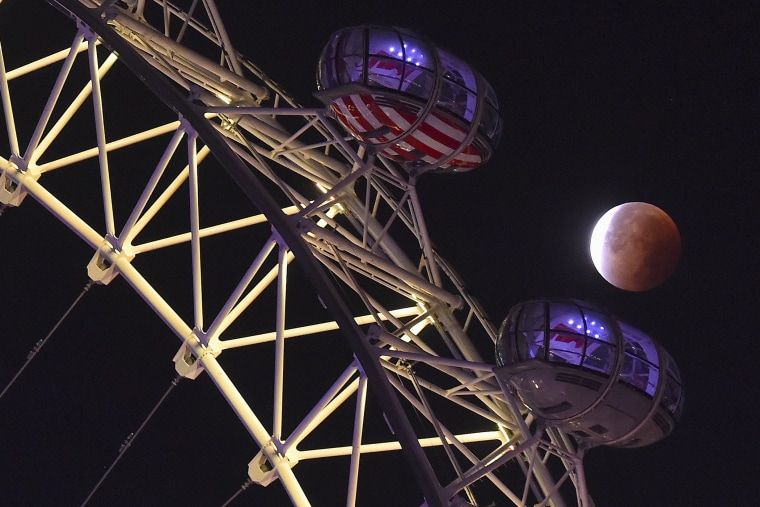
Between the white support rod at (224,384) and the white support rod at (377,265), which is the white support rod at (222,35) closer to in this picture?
the white support rod at (377,265)

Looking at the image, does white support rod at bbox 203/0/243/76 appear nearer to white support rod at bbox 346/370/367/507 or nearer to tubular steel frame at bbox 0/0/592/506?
tubular steel frame at bbox 0/0/592/506

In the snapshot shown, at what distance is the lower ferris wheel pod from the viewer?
14.7 meters

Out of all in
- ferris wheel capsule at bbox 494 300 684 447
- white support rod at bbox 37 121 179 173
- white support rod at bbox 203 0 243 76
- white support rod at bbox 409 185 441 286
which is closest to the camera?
ferris wheel capsule at bbox 494 300 684 447

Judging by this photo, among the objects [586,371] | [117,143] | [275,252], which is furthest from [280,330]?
[275,252]

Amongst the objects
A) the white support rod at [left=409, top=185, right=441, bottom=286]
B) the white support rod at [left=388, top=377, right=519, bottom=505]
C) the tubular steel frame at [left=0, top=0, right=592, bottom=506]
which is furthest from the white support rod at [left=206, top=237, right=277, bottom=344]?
the white support rod at [left=388, top=377, right=519, bottom=505]

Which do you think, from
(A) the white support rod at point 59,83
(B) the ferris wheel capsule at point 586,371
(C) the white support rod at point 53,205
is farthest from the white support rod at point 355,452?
(A) the white support rod at point 59,83

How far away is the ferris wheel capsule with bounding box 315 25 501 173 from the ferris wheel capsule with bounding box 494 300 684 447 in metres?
2.41

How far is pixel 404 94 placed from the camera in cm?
1405

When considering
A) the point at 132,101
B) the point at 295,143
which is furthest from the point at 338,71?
the point at 132,101

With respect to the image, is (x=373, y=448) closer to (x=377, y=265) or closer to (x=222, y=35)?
(x=377, y=265)

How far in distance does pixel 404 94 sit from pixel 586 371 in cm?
407

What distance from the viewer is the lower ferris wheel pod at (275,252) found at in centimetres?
1466

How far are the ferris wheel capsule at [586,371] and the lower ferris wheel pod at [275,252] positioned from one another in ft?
1.07

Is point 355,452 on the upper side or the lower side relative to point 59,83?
lower
